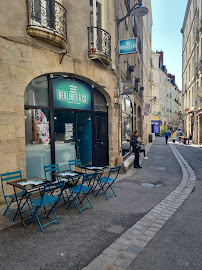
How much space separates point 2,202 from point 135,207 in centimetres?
340

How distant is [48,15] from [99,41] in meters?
2.61

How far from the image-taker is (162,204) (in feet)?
18.8

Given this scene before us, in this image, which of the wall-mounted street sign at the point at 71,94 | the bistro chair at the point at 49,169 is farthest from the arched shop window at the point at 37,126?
the wall-mounted street sign at the point at 71,94

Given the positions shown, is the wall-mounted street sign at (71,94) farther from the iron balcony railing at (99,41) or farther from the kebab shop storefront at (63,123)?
the iron balcony railing at (99,41)

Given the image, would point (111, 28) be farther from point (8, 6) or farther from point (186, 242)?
point (186, 242)

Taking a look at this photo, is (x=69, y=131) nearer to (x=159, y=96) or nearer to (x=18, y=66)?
(x=18, y=66)

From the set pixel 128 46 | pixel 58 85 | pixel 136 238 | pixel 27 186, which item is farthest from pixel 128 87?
pixel 136 238

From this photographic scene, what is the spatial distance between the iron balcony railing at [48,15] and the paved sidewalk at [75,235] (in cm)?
525

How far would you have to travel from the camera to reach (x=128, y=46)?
31.3ft

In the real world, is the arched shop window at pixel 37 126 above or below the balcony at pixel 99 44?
below

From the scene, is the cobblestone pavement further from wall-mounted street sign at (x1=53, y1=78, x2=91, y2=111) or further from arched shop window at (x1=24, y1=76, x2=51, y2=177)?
wall-mounted street sign at (x1=53, y1=78, x2=91, y2=111)

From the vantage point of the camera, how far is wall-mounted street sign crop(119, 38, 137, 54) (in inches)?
368

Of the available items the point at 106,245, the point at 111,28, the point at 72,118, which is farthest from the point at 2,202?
the point at 111,28

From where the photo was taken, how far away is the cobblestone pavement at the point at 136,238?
321 centimetres
